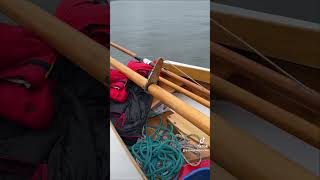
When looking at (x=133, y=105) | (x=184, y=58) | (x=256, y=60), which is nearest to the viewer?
(x=256, y=60)

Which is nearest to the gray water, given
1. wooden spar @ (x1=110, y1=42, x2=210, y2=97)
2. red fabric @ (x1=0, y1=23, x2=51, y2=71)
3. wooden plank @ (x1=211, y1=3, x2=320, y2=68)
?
wooden spar @ (x1=110, y1=42, x2=210, y2=97)

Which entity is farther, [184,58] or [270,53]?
[184,58]

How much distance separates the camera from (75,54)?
380mm

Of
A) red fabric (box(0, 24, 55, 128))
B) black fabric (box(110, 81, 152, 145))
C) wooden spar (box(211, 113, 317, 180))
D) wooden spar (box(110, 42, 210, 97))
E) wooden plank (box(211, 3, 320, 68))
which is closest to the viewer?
wooden spar (box(211, 113, 317, 180))

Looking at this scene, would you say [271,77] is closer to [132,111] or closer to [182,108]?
[182,108]

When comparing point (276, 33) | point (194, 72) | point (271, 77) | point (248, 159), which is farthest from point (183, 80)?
point (248, 159)

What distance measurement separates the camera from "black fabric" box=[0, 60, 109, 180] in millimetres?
487

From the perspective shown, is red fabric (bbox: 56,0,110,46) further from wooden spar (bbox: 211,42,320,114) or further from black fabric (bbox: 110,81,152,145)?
black fabric (bbox: 110,81,152,145)

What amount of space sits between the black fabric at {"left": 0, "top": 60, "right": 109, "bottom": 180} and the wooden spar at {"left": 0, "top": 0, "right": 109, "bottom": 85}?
0.27ft

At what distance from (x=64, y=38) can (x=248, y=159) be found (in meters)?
0.25

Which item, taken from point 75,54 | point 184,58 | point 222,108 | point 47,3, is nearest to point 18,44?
point 47,3

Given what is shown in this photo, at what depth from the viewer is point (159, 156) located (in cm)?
87

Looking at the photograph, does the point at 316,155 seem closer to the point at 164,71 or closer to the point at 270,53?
the point at 270,53

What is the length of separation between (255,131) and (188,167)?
1.09 ft
